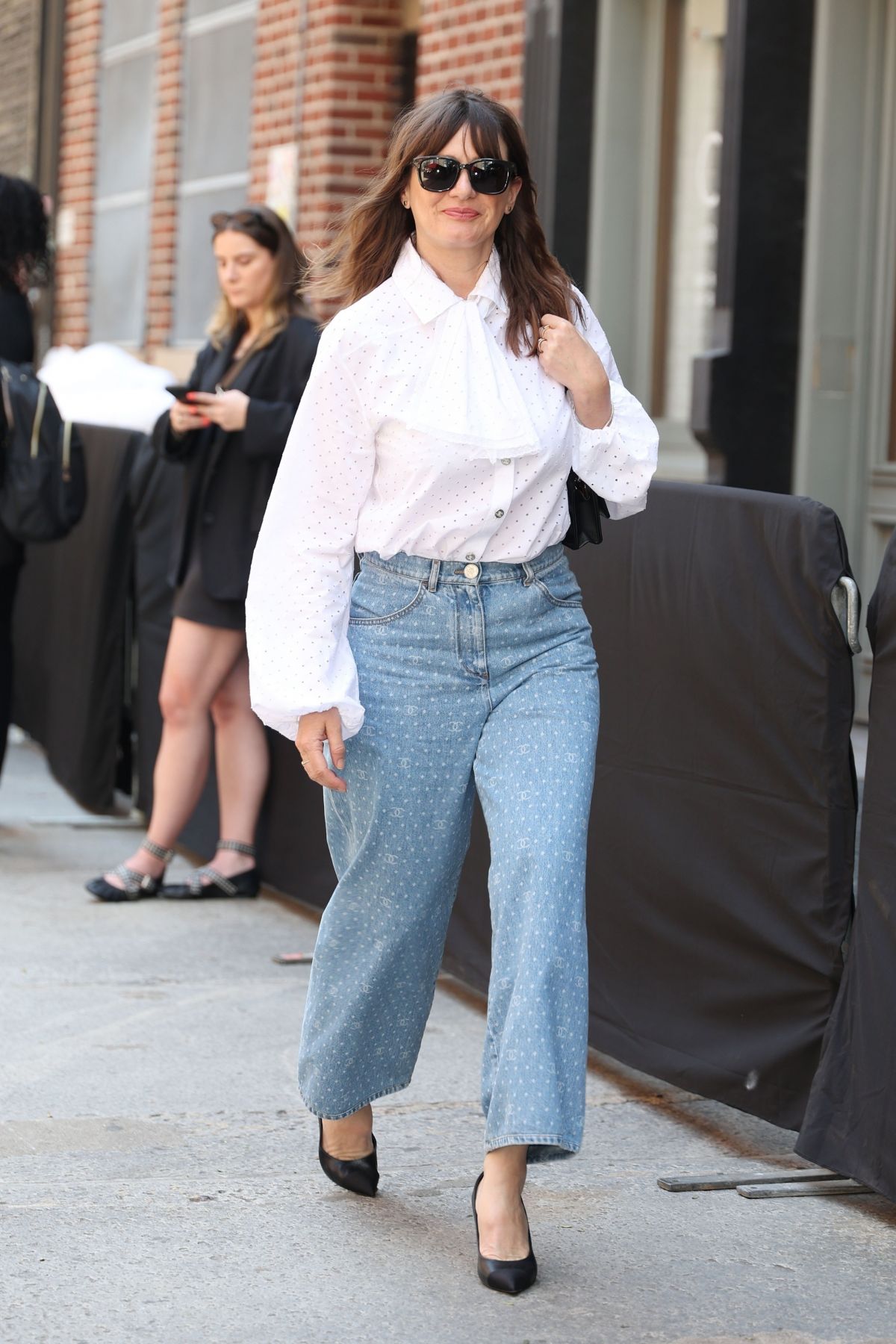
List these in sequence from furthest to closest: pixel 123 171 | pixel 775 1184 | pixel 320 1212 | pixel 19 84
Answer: pixel 19 84 → pixel 123 171 → pixel 775 1184 → pixel 320 1212

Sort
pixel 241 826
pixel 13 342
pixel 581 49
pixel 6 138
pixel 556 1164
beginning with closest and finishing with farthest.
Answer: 1. pixel 556 1164
2. pixel 241 826
3. pixel 13 342
4. pixel 581 49
5. pixel 6 138

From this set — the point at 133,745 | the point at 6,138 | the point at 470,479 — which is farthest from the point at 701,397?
the point at 6,138

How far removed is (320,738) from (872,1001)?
45.9 inches

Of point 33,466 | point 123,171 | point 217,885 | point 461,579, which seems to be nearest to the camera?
point 461,579

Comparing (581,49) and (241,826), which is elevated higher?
(581,49)

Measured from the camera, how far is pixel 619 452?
11.5 ft

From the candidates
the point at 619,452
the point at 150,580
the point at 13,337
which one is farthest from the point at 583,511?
the point at 150,580

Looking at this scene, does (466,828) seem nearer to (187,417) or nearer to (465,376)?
(465,376)

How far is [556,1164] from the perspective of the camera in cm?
408

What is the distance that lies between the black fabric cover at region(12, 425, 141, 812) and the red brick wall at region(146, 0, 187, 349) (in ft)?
15.6

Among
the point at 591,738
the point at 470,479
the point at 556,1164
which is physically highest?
the point at 470,479

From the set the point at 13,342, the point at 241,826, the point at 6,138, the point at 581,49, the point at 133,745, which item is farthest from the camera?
the point at 6,138

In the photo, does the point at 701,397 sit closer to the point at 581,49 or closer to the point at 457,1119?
the point at 581,49

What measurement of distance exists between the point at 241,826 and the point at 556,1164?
8.49 feet
